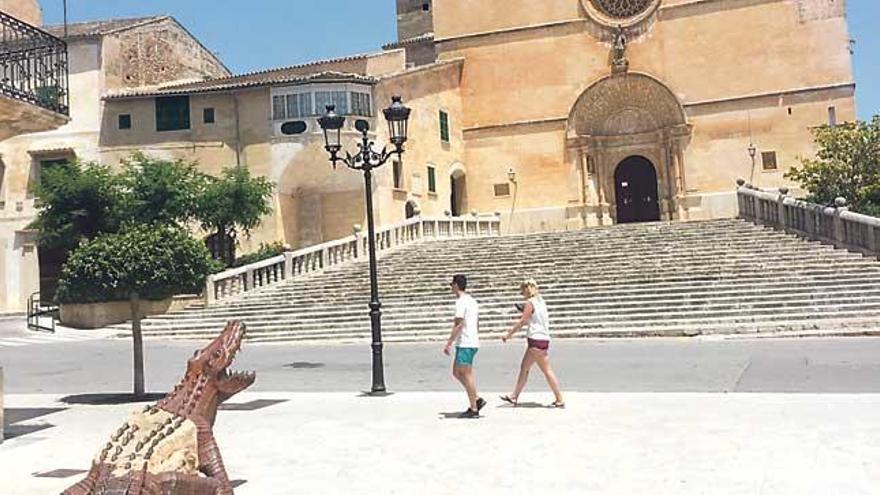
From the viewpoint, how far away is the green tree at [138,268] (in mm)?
11648

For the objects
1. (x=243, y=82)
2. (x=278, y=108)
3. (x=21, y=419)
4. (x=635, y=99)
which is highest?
(x=243, y=82)

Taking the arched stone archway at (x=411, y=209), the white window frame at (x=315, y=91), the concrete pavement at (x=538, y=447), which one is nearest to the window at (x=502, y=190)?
the arched stone archway at (x=411, y=209)

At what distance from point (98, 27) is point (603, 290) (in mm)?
28392

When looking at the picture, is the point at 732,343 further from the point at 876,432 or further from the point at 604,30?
the point at 604,30

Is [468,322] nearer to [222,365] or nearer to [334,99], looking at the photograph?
[222,365]

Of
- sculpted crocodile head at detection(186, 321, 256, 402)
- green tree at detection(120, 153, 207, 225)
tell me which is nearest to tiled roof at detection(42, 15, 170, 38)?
green tree at detection(120, 153, 207, 225)

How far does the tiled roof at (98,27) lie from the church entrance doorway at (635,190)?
74.7 feet

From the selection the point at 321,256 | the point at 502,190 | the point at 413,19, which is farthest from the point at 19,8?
the point at 413,19

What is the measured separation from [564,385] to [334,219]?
23631 mm

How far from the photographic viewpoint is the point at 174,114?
3369cm

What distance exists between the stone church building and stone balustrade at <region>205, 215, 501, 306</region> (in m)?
2.56

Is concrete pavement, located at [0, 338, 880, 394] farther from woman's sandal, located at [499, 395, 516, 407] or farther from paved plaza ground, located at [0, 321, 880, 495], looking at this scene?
woman's sandal, located at [499, 395, 516, 407]

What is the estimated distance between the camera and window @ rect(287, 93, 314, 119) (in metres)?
32.0

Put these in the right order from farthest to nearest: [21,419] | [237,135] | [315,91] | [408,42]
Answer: [408,42] < [237,135] < [315,91] < [21,419]
